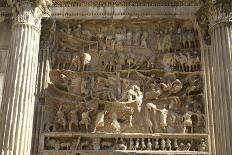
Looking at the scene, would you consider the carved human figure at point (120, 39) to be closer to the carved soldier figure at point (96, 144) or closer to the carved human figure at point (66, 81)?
the carved human figure at point (66, 81)

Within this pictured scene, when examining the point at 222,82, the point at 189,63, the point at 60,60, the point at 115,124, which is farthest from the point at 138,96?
the point at 60,60

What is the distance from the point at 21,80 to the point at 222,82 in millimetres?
4690

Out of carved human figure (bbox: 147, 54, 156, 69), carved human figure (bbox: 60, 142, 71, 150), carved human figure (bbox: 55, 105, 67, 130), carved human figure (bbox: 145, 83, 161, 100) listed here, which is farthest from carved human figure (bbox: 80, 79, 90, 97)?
carved human figure (bbox: 147, 54, 156, 69)

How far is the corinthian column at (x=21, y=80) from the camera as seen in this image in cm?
998

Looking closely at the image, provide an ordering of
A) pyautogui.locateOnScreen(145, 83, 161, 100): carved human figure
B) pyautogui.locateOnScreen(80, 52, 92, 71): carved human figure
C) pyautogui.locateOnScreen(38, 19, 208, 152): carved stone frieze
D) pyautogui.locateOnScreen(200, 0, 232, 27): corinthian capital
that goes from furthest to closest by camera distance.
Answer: pyautogui.locateOnScreen(80, 52, 92, 71): carved human figure, pyautogui.locateOnScreen(145, 83, 161, 100): carved human figure, pyautogui.locateOnScreen(200, 0, 232, 27): corinthian capital, pyautogui.locateOnScreen(38, 19, 208, 152): carved stone frieze

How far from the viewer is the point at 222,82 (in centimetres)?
1053

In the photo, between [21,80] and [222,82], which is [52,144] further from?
[222,82]

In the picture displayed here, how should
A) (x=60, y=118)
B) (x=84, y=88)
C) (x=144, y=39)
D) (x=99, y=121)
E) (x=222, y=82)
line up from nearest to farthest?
1. (x=222, y=82)
2. (x=99, y=121)
3. (x=60, y=118)
4. (x=84, y=88)
5. (x=144, y=39)

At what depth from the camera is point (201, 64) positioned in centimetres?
1153

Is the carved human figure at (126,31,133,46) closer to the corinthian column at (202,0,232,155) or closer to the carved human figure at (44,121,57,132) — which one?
the corinthian column at (202,0,232,155)

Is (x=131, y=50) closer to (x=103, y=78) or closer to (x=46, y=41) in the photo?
(x=103, y=78)

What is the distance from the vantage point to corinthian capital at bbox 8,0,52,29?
11.2m

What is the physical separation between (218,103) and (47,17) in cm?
494

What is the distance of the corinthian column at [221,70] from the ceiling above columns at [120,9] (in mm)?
965
